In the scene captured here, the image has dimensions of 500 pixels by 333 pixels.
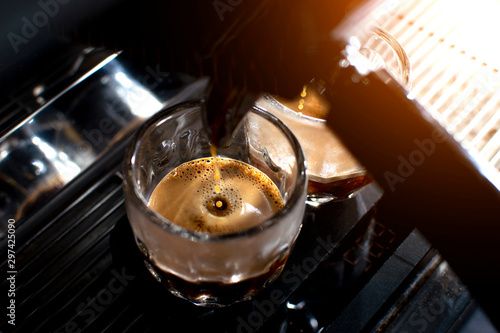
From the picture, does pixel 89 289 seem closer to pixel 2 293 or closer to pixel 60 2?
pixel 2 293

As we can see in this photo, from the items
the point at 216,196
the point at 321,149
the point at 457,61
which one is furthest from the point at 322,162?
the point at 457,61

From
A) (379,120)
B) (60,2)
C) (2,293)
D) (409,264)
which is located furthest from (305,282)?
(60,2)

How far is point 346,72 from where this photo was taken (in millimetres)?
507

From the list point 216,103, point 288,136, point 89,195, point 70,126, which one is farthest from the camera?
point 70,126

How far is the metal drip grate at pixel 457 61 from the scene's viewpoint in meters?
0.96

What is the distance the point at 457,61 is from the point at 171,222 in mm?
782

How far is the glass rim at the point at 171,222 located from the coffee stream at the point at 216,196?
0.27ft

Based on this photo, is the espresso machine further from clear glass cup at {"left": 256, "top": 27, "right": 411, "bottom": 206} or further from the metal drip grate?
the metal drip grate

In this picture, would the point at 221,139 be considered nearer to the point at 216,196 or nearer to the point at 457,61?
the point at 216,196

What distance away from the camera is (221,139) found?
0.50 metres

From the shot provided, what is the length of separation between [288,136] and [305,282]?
213 mm

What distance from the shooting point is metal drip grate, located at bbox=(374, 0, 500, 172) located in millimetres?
957

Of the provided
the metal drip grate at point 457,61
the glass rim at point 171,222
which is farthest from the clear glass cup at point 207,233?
the metal drip grate at point 457,61

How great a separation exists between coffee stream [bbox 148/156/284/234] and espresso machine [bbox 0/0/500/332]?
0.24 feet
